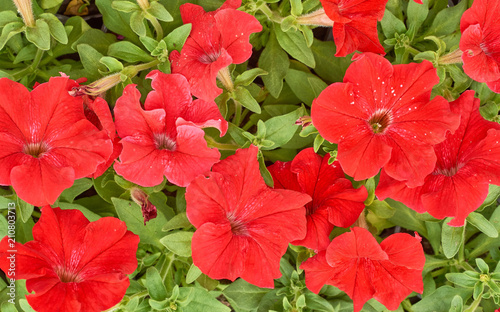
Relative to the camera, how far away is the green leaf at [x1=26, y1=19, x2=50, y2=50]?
1.57 meters

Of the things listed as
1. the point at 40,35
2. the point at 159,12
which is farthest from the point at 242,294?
the point at 40,35

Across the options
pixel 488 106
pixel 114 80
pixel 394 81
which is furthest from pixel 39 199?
pixel 488 106

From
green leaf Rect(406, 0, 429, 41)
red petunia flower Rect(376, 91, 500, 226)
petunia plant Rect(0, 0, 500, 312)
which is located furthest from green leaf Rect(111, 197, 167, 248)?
green leaf Rect(406, 0, 429, 41)

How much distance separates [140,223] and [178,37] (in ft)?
2.15

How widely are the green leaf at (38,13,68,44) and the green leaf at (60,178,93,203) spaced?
491 millimetres

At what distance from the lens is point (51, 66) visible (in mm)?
1905

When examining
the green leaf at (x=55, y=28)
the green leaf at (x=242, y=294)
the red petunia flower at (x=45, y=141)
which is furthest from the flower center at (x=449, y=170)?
the green leaf at (x=55, y=28)

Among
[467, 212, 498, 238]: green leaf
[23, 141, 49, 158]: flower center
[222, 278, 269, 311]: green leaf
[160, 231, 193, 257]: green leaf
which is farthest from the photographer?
[222, 278, 269, 311]: green leaf

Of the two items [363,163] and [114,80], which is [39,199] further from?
[363,163]

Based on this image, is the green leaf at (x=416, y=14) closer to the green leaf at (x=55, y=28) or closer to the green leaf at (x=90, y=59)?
the green leaf at (x=90, y=59)

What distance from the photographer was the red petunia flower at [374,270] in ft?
4.63

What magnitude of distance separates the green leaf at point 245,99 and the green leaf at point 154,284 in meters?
0.62

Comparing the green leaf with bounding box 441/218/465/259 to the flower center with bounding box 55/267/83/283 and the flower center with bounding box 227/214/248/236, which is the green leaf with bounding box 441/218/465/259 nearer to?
the flower center with bounding box 227/214/248/236

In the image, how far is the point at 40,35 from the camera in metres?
1.57
